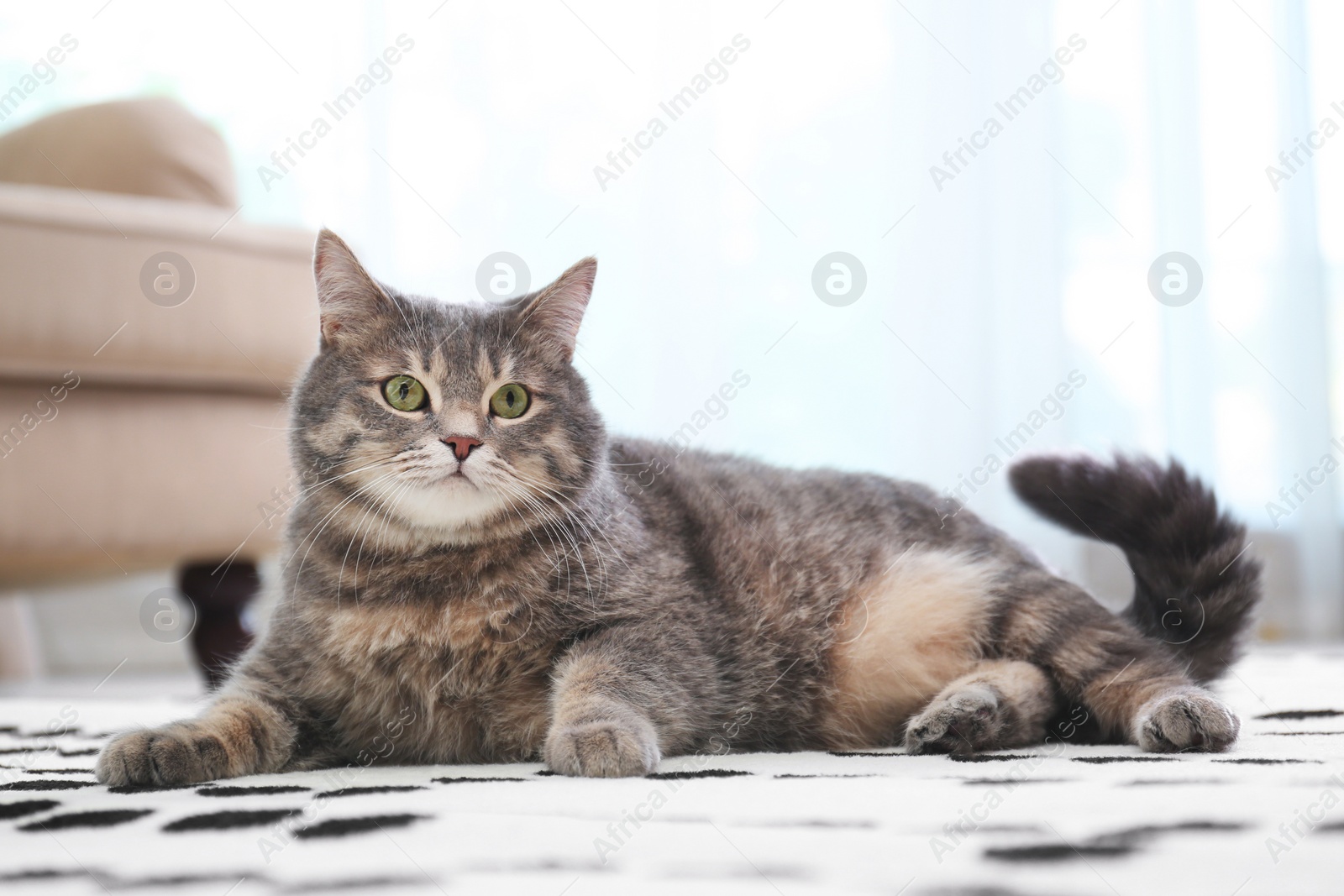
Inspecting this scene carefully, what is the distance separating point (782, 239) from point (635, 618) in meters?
2.13

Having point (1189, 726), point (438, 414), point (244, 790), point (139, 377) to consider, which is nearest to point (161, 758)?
point (244, 790)

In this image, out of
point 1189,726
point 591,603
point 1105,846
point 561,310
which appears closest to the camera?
point 1105,846

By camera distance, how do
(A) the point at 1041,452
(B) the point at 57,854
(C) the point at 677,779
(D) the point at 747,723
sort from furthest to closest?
(A) the point at 1041,452, (D) the point at 747,723, (C) the point at 677,779, (B) the point at 57,854

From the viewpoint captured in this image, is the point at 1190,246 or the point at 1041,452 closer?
the point at 1041,452

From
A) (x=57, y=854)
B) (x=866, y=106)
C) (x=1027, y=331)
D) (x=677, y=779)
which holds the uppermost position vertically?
(x=866, y=106)

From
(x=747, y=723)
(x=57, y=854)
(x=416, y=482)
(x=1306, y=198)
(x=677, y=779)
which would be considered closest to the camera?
(x=57, y=854)

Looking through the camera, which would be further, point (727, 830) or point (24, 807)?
point (24, 807)

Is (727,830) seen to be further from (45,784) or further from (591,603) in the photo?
(45,784)

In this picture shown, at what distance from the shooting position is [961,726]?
4.19 ft

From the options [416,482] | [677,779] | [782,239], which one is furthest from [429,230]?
[677,779]

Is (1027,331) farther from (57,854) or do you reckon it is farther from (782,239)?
(57,854)

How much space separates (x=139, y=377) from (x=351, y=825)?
1725 millimetres

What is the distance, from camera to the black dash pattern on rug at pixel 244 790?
3.40 ft

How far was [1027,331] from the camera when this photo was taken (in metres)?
3.24
